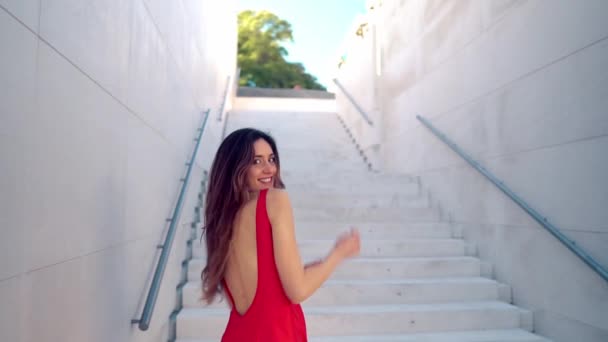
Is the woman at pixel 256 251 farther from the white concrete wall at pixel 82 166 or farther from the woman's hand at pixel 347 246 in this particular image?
the white concrete wall at pixel 82 166

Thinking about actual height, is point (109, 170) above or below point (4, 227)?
above

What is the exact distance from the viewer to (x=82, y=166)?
1432mm

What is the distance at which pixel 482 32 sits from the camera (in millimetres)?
3639

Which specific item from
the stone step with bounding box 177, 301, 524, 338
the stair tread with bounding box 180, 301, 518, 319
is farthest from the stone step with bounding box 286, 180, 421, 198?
the stone step with bounding box 177, 301, 524, 338

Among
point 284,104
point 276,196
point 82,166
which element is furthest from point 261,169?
point 284,104

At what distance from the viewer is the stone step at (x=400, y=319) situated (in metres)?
2.91

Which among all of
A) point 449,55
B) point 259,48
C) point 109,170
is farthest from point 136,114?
point 259,48

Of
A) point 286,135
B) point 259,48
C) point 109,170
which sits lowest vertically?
point 109,170

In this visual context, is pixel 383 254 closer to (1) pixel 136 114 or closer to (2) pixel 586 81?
(2) pixel 586 81

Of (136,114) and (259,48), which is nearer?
(136,114)

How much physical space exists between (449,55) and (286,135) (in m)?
3.69

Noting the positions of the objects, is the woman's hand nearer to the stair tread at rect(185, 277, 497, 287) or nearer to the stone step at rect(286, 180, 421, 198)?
the stair tread at rect(185, 277, 497, 287)

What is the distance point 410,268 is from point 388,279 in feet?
0.70

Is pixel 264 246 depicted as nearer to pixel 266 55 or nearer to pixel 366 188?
pixel 366 188
